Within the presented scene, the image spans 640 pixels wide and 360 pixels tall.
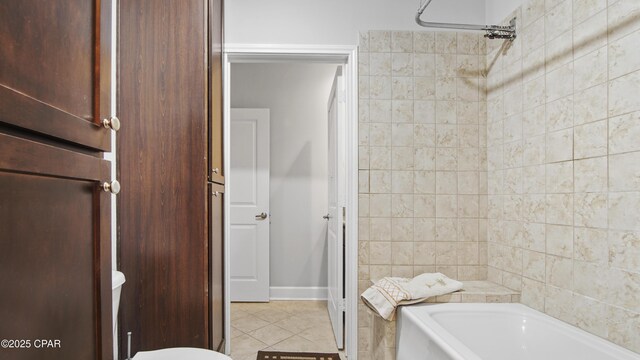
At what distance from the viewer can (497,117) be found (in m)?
2.31

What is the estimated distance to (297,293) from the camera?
3.83 metres

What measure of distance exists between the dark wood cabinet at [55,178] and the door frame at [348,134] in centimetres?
156

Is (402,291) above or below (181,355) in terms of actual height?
above

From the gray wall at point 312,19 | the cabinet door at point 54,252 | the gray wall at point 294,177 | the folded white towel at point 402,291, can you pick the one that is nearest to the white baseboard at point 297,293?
the gray wall at point 294,177


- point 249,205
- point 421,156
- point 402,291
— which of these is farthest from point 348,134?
point 249,205

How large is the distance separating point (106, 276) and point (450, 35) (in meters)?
2.37

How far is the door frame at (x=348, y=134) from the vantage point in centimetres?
237

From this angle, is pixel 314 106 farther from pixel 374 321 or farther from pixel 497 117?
pixel 374 321

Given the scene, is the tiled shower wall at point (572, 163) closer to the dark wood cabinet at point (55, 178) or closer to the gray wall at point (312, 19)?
the gray wall at point (312, 19)

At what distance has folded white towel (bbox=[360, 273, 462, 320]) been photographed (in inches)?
78.1

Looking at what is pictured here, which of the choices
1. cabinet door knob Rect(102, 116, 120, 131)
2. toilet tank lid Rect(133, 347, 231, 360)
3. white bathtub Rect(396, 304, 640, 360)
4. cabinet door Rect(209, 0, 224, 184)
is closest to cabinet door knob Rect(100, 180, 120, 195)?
cabinet door knob Rect(102, 116, 120, 131)

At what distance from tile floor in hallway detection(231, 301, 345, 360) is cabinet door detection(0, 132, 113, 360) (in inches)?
78.2

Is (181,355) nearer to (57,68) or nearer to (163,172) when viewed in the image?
(163,172)

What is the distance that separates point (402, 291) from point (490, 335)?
47 centimetres
